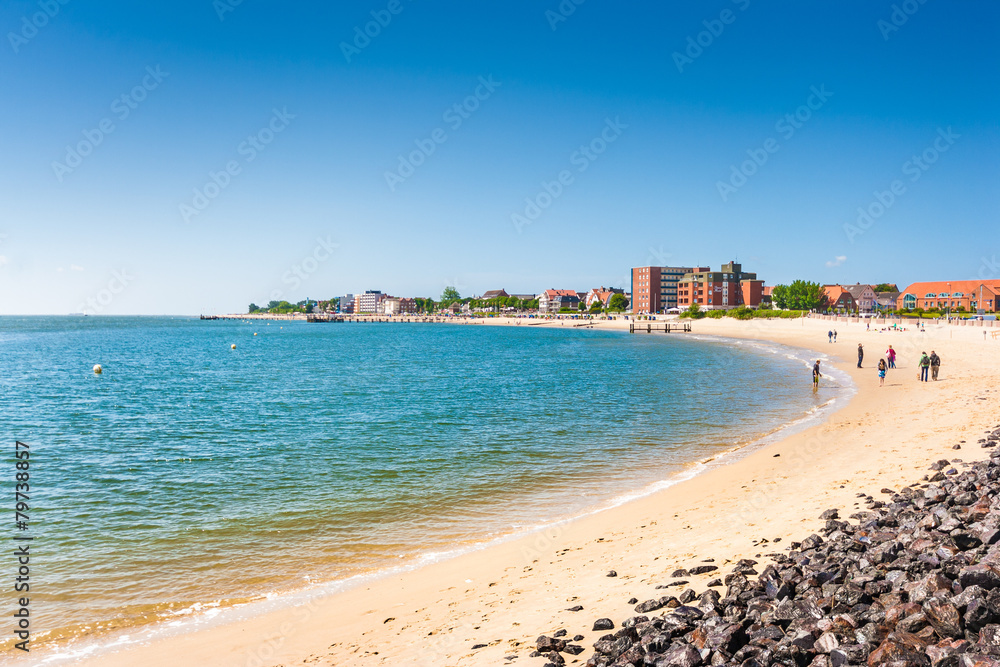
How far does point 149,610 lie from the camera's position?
33.4 feet

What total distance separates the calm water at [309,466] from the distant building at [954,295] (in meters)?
157

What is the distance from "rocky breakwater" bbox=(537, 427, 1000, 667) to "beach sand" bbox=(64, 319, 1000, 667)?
780 millimetres

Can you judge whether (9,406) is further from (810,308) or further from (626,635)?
(810,308)

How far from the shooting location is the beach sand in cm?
803

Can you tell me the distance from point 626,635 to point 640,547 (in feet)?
15.9

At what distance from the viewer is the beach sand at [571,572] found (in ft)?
26.3

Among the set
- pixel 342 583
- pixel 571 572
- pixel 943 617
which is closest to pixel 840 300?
pixel 571 572

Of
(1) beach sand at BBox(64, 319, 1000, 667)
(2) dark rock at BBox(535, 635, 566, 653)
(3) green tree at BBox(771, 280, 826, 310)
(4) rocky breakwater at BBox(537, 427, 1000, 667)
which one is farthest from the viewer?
(3) green tree at BBox(771, 280, 826, 310)

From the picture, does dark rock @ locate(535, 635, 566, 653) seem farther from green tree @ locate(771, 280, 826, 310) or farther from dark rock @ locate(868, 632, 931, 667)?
green tree @ locate(771, 280, 826, 310)

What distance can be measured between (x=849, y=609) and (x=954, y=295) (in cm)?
20511

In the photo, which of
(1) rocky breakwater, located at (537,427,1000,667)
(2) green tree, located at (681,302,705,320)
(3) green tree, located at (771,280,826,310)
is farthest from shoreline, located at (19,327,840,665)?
(3) green tree, located at (771,280,826,310)

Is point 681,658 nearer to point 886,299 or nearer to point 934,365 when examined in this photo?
point 934,365

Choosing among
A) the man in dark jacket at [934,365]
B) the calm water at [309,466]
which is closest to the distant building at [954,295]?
the man in dark jacket at [934,365]

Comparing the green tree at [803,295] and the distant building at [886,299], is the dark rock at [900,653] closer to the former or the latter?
the green tree at [803,295]
